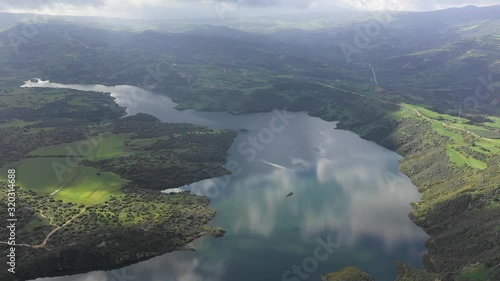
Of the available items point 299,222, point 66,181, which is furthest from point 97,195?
point 299,222

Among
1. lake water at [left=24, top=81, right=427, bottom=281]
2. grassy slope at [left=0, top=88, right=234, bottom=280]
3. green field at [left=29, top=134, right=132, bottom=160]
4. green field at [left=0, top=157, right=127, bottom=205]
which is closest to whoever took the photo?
lake water at [left=24, top=81, right=427, bottom=281]

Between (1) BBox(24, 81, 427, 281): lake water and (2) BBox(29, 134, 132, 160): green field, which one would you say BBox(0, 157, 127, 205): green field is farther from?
(1) BBox(24, 81, 427, 281): lake water

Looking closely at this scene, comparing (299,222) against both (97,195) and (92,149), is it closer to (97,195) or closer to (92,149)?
(97,195)

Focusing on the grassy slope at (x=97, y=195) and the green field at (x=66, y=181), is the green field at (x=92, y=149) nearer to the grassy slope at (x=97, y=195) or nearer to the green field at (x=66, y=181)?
the grassy slope at (x=97, y=195)

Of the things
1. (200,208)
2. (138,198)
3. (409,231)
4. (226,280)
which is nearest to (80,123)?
(138,198)

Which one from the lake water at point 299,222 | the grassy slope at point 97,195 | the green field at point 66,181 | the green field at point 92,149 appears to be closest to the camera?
the lake water at point 299,222

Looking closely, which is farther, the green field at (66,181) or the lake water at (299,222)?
the green field at (66,181)

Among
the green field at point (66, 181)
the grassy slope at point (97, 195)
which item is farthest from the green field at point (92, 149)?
the green field at point (66, 181)

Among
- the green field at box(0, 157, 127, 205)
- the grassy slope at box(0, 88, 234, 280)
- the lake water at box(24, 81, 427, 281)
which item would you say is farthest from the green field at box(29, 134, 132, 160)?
the lake water at box(24, 81, 427, 281)
